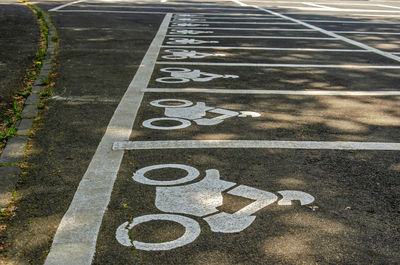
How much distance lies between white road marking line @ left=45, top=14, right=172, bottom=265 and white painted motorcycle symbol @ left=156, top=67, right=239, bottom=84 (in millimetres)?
1808

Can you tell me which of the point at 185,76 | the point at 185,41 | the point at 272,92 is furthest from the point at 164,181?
the point at 185,41

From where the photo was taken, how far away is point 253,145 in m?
5.09

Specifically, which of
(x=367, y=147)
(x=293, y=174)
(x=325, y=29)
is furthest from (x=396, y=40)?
(x=293, y=174)

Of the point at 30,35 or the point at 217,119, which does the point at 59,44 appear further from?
the point at 217,119

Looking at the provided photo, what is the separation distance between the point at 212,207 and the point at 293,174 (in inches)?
37.4

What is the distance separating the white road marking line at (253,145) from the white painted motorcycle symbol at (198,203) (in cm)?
59

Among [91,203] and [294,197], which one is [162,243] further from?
[294,197]

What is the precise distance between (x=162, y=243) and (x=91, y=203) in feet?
2.53

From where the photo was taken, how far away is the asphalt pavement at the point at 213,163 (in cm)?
327

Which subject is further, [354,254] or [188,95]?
[188,95]

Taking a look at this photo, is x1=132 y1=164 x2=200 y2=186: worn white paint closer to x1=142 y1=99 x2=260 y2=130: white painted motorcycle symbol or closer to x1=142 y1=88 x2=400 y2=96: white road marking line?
x1=142 y1=99 x2=260 y2=130: white painted motorcycle symbol

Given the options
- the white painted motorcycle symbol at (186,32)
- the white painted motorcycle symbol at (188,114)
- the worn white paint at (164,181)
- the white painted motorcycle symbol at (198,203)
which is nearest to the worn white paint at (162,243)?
the white painted motorcycle symbol at (198,203)

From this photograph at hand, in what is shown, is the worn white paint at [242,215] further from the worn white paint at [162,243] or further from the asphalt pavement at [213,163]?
the worn white paint at [162,243]

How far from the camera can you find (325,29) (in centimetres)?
1512
